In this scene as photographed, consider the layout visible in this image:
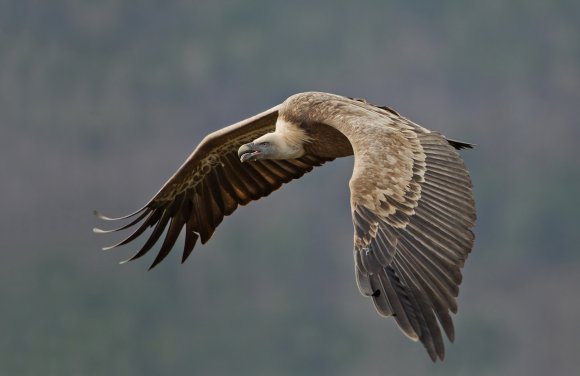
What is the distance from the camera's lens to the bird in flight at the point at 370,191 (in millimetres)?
11133

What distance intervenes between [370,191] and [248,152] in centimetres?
284

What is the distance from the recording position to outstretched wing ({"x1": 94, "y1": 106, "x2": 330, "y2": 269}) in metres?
15.4

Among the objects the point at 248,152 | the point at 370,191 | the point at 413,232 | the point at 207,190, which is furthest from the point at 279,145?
the point at 413,232

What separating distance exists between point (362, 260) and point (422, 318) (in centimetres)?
81

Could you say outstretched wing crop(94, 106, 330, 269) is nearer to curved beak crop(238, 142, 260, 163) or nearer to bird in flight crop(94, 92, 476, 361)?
bird in flight crop(94, 92, 476, 361)

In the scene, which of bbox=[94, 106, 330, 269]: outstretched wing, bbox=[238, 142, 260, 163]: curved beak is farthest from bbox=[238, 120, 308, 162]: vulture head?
bbox=[94, 106, 330, 269]: outstretched wing

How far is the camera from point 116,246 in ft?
48.7

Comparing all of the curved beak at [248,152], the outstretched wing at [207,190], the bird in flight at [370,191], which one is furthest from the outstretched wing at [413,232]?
the outstretched wing at [207,190]

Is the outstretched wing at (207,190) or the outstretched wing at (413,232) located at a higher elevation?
the outstretched wing at (207,190)

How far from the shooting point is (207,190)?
15.6m

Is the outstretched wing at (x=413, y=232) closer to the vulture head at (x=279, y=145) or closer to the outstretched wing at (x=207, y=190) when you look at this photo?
the vulture head at (x=279, y=145)

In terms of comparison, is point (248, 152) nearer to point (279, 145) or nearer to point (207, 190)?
point (279, 145)

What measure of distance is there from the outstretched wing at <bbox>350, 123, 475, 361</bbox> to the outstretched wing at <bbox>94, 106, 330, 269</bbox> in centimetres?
326

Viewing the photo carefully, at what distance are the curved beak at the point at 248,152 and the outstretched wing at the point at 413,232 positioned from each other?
215 centimetres
